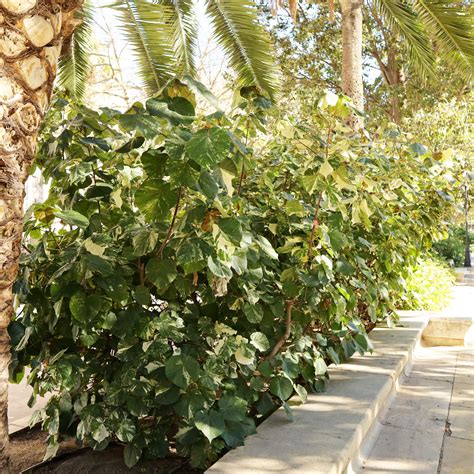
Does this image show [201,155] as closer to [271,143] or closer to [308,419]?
[308,419]

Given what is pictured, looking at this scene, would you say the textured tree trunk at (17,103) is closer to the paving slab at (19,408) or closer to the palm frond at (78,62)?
the paving slab at (19,408)

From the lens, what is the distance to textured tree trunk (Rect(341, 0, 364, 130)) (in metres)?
7.67

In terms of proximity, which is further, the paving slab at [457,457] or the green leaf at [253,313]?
the paving slab at [457,457]

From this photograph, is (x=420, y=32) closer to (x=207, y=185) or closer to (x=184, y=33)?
(x=184, y=33)

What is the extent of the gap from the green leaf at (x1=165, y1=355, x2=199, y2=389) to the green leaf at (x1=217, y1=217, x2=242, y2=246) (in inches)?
21.5

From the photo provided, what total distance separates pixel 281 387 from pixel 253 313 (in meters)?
0.39

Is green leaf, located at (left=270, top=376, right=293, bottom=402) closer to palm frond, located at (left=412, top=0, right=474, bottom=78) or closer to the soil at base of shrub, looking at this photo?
the soil at base of shrub

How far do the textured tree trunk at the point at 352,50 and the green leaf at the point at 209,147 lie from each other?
6141 millimetres

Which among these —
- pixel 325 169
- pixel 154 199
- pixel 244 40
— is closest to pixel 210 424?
pixel 154 199

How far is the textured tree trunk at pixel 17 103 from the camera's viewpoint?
1.97 metres

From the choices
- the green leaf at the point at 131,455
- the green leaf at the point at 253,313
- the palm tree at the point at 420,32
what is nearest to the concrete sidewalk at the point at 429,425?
the green leaf at the point at 253,313

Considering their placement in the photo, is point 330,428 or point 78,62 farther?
point 78,62

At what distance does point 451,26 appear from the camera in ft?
22.4

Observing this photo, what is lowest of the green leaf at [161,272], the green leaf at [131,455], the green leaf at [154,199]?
the green leaf at [131,455]
